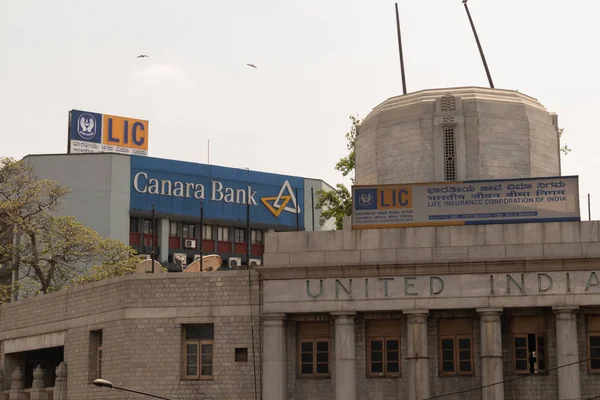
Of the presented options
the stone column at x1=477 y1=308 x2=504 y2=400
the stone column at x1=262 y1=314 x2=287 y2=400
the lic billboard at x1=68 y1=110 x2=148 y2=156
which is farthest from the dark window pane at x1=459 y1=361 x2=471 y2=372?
the lic billboard at x1=68 y1=110 x2=148 y2=156

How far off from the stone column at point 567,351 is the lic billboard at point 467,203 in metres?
3.63

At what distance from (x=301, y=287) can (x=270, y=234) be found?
235 cm

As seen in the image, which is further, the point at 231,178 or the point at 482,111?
the point at 231,178

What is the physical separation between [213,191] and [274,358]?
57767 mm

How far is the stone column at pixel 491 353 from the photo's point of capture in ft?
129

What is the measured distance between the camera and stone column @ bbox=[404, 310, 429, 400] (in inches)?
1571

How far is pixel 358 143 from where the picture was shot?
1877 inches

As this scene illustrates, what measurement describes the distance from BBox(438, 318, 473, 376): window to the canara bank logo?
60986mm

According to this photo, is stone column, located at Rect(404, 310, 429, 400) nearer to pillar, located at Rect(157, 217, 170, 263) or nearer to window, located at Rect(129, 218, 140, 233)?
window, located at Rect(129, 218, 140, 233)

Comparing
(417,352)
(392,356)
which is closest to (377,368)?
(392,356)

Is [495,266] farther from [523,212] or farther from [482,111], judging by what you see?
[482,111]

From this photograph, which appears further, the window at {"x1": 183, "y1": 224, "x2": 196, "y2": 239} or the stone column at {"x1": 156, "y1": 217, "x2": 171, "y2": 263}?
the window at {"x1": 183, "y1": 224, "x2": 196, "y2": 239}

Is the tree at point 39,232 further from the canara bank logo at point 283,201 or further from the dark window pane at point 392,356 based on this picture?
the canara bank logo at point 283,201

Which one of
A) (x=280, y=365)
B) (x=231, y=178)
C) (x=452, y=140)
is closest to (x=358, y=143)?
(x=452, y=140)
